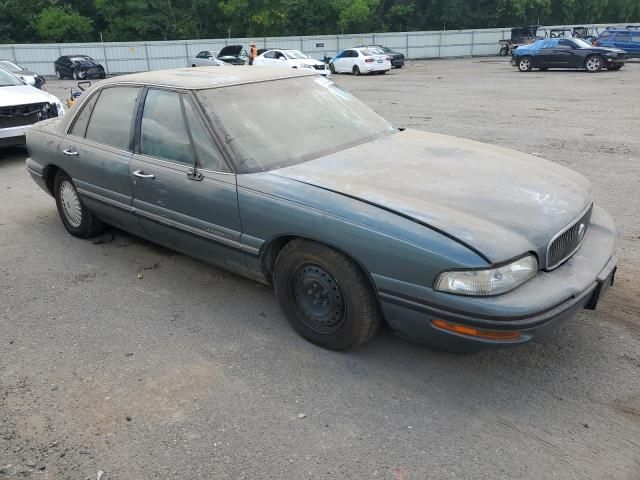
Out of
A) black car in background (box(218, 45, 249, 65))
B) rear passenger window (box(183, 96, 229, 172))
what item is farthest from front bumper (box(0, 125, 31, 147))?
black car in background (box(218, 45, 249, 65))

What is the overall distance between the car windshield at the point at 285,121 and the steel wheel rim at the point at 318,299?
0.73 m

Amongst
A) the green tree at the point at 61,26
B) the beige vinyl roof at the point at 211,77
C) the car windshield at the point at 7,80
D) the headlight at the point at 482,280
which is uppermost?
the green tree at the point at 61,26

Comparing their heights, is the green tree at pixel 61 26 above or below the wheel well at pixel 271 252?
above

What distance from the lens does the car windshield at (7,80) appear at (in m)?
9.23

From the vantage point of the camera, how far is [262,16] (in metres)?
50.0

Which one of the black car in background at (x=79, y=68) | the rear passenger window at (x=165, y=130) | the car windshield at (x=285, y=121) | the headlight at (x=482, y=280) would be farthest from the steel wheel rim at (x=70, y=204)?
the black car in background at (x=79, y=68)

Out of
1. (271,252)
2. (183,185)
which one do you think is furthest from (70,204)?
(271,252)

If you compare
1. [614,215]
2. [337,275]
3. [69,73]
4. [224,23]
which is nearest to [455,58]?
[224,23]

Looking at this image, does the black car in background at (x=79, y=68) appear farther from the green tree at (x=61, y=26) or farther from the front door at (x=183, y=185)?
the front door at (x=183, y=185)

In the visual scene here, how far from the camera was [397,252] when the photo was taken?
2.70 metres

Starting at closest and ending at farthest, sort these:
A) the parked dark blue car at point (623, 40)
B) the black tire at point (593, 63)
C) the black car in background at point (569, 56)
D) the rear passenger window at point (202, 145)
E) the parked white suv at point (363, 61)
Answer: the rear passenger window at point (202, 145)
the black car in background at point (569, 56)
the black tire at point (593, 63)
the parked white suv at point (363, 61)
the parked dark blue car at point (623, 40)

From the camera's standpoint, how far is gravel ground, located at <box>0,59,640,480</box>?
2.47 meters

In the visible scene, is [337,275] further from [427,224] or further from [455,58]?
[455,58]

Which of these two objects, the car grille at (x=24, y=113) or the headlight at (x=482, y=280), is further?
the car grille at (x=24, y=113)
